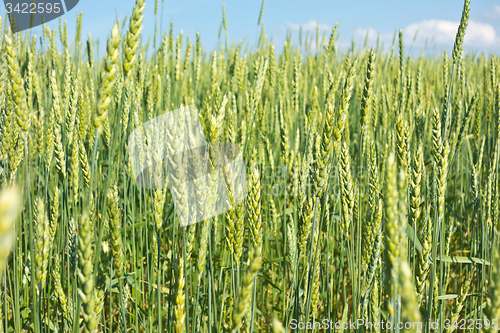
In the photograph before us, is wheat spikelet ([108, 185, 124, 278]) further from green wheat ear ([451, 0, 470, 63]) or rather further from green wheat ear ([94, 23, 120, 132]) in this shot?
green wheat ear ([451, 0, 470, 63])

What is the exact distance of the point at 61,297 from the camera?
88cm

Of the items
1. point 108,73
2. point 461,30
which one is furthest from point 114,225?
point 461,30

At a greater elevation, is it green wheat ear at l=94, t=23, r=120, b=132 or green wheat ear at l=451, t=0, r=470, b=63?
green wheat ear at l=451, t=0, r=470, b=63

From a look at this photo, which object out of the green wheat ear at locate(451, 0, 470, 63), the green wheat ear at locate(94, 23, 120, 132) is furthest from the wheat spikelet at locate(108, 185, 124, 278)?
the green wheat ear at locate(451, 0, 470, 63)

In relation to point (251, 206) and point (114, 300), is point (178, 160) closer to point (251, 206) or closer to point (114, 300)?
point (251, 206)

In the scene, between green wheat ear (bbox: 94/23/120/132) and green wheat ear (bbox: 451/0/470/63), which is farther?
green wheat ear (bbox: 451/0/470/63)

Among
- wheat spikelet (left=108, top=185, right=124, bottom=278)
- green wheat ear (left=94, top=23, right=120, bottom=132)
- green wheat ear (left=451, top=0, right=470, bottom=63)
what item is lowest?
wheat spikelet (left=108, top=185, right=124, bottom=278)

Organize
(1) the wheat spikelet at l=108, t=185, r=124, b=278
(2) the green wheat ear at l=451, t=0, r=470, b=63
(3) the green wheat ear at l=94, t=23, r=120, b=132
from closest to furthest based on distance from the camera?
(3) the green wheat ear at l=94, t=23, r=120, b=132
(1) the wheat spikelet at l=108, t=185, r=124, b=278
(2) the green wheat ear at l=451, t=0, r=470, b=63

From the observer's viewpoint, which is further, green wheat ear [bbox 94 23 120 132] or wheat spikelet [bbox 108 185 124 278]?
wheat spikelet [bbox 108 185 124 278]

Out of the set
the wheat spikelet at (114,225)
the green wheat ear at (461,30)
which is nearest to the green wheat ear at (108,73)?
the wheat spikelet at (114,225)

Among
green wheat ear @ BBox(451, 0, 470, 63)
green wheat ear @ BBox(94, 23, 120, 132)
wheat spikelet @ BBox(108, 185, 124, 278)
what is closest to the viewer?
green wheat ear @ BBox(94, 23, 120, 132)

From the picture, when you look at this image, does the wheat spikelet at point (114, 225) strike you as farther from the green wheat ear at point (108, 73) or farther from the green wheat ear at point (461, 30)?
the green wheat ear at point (461, 30)

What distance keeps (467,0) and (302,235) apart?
1.09m

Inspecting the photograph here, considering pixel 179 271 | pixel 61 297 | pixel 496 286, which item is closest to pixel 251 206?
pixel 179 271
